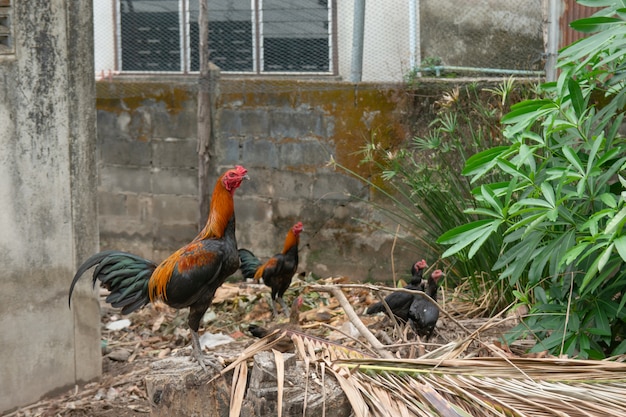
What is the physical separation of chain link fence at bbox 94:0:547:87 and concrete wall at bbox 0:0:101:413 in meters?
3.24

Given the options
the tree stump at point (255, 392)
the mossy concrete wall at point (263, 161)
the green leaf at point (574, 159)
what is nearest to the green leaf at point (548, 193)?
the green leaf at point (574, 159)

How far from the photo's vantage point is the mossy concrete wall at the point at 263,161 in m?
7.97

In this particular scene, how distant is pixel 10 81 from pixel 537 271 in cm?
341

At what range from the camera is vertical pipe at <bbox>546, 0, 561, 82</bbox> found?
6.75 meters

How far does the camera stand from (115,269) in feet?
16.0

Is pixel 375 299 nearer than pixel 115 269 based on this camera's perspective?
No

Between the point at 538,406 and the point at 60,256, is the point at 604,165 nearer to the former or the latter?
the point at 538,406

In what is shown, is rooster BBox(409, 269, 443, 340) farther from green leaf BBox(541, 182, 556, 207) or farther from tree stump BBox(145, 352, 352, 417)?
tree stump BBox(145, 352, 352, 417)

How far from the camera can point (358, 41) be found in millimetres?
8156

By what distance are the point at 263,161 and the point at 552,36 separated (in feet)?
9.81

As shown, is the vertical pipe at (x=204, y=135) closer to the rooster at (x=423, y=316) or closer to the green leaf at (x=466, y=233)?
the rooster at (x=423, y=316)

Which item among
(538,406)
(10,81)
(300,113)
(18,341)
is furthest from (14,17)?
(538,406)

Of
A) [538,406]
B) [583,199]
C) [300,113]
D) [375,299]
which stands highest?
[300,113]

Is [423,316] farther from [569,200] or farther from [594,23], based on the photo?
[594,23]
